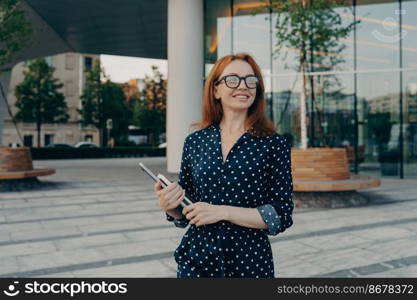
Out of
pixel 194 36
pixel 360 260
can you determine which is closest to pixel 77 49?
pixel 194 36

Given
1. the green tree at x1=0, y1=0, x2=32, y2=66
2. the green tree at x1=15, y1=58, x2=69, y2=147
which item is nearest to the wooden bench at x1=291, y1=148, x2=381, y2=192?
the green tree at x1=0, y1=0, x2=32, y2=66

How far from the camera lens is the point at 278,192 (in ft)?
6.09

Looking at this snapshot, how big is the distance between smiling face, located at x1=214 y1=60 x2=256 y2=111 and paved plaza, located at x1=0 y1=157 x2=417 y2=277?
3046 mm

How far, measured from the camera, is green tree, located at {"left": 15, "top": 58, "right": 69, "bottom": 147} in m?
44.9

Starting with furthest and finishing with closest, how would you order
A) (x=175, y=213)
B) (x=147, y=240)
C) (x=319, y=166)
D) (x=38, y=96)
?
(x=38, y=96), (x=319, y=166), (x=147, y=240), (x=175, y=213)

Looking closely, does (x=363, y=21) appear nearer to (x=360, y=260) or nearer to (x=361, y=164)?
A: (x=361, y=164)

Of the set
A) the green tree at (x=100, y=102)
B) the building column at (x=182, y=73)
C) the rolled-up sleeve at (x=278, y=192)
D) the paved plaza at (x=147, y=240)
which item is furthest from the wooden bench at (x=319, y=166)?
the green tree at (x=100, y=102)

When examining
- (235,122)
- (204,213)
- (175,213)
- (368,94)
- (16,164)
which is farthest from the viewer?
(368,94)

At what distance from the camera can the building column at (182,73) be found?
51.8 feet

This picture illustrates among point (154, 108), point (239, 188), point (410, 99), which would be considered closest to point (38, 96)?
point (154, 108)

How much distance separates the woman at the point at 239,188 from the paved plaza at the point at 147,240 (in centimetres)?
284

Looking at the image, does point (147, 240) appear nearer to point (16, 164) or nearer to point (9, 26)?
point (16, 164)

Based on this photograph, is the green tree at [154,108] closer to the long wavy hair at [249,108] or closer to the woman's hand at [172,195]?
the long wavy hair at [249,108]

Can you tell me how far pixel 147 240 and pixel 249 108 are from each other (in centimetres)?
462
